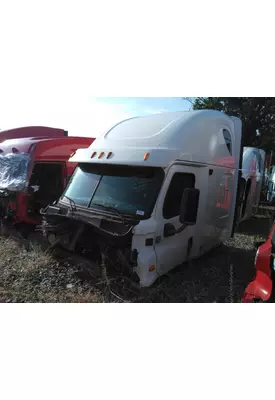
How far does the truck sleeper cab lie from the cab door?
1 cm

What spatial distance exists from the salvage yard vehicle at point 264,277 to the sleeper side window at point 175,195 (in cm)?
132

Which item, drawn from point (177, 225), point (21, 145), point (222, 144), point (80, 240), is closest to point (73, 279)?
point (80, 240)

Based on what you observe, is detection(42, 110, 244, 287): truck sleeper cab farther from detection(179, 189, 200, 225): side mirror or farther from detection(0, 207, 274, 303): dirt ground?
detection(0, 207, 274, 303): dirt ground

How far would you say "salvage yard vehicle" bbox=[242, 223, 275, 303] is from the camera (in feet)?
11.2

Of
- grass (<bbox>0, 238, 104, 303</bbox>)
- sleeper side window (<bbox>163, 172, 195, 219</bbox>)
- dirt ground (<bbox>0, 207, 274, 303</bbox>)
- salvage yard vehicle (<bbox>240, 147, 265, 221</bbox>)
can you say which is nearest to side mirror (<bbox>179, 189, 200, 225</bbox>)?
sleeper side window (<bbox>163, 172, 195, 219</bbox>)

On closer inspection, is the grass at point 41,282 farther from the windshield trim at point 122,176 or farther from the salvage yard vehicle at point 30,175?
the salvage yard vehicle at point 30,175

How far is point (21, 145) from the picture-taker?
7812mm

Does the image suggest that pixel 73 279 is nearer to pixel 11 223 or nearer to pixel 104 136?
pixel 104 136

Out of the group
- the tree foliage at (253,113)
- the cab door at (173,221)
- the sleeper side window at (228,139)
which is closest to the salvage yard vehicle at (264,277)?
the cab door at (173,221)

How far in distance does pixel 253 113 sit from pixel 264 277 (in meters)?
5.59

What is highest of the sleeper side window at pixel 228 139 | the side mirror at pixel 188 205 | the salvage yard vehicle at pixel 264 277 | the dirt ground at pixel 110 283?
the sleeper side window at pixel 228 139

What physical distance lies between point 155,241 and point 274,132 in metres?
7.62

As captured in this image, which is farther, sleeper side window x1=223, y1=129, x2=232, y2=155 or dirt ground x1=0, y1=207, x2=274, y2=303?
sleeper side window x1=223, y1=129, x2=232, y2=155

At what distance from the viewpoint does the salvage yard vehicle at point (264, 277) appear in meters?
3.41
